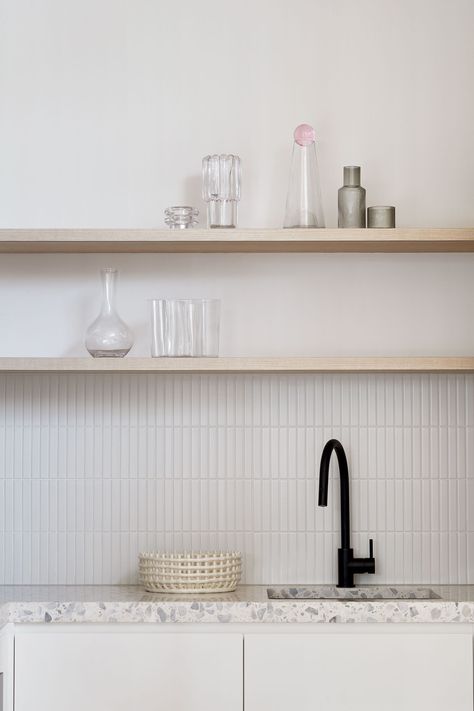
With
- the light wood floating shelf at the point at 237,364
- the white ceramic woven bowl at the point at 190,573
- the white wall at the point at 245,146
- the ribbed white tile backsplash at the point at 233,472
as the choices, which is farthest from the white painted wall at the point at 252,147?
the white ceramic woven bowl at the point at 190,573

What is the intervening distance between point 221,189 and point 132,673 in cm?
131

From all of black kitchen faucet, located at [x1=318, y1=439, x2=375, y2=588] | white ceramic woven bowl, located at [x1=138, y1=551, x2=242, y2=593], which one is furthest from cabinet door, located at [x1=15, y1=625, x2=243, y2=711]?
black kitchen faucet, located at [x1=318, y1=439, x2=375, y2=588]

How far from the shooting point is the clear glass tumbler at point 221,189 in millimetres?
2824

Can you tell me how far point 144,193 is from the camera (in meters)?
3.03

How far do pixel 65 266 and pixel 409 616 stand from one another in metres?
1.41

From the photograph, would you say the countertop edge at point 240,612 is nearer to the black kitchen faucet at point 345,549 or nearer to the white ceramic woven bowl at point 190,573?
the white ceramic woven bowl at point 190,573

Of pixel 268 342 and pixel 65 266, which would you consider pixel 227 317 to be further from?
pixel 65 266

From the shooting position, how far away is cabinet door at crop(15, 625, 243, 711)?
2543 millimetres

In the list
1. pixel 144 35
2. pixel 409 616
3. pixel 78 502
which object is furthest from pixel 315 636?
pixel 144 35

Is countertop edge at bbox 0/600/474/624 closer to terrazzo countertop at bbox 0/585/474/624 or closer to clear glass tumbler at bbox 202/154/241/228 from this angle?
terrazzo countertop at bbox 0/585/474/624

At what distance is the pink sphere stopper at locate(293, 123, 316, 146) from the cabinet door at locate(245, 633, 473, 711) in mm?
1331

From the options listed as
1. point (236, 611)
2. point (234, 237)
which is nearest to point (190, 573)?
point (236, 611)

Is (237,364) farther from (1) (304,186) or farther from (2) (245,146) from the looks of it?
Answer: (2) (245,146)

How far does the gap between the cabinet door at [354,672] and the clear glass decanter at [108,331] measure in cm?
87
